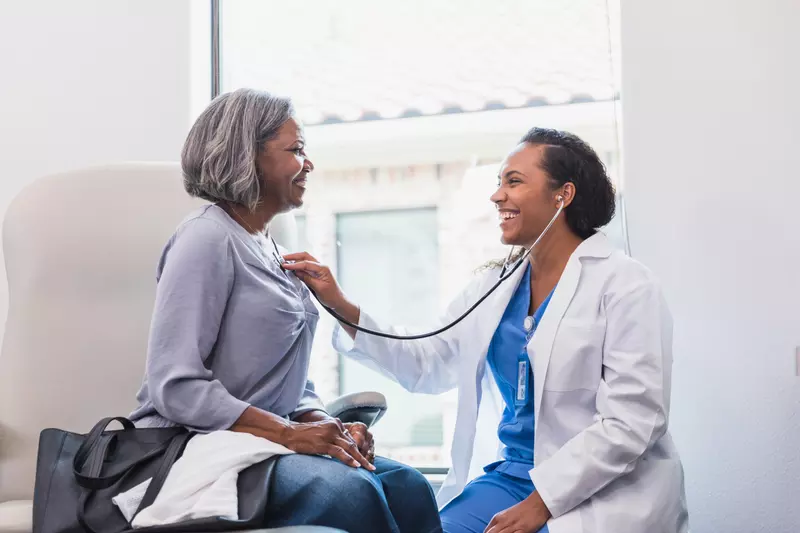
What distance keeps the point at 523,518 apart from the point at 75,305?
101 centimetres

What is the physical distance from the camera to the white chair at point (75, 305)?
162 cm

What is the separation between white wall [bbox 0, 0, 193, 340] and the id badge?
4.09ft

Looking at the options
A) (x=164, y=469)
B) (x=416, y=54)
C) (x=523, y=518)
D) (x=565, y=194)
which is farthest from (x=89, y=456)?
(x=416, y=54)

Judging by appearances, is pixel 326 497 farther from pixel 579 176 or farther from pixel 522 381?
pixel 579 176

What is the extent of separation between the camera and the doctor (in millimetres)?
1493

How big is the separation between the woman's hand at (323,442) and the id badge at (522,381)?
44 cm

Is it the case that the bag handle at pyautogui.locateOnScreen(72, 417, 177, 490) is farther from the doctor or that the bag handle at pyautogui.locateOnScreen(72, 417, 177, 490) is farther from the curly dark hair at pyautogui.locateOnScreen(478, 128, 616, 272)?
the curly dark hair at pyautogui.locateOnScreen(478, 128, 616, 272)

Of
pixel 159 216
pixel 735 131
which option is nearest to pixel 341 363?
pixel 159 216

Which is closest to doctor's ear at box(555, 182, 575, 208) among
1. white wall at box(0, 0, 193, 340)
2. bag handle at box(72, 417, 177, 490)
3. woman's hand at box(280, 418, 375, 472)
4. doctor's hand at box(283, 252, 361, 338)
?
doctor's hand at box(283, 252, 361, 338)

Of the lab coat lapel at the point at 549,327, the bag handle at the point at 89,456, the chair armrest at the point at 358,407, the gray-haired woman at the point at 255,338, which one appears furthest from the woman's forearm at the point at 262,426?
the lab coat lapel at the point at 549,327

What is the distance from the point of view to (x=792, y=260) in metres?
1.91

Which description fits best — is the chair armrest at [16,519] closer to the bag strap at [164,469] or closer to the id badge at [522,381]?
the bag strap at [164,469]

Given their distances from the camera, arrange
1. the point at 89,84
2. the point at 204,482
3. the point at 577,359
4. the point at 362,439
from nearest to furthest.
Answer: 1. the point at 204,482
2. the point at 362,439
3. the point at 577,359
4. the point at 89,84

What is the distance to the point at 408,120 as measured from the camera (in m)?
2.57
